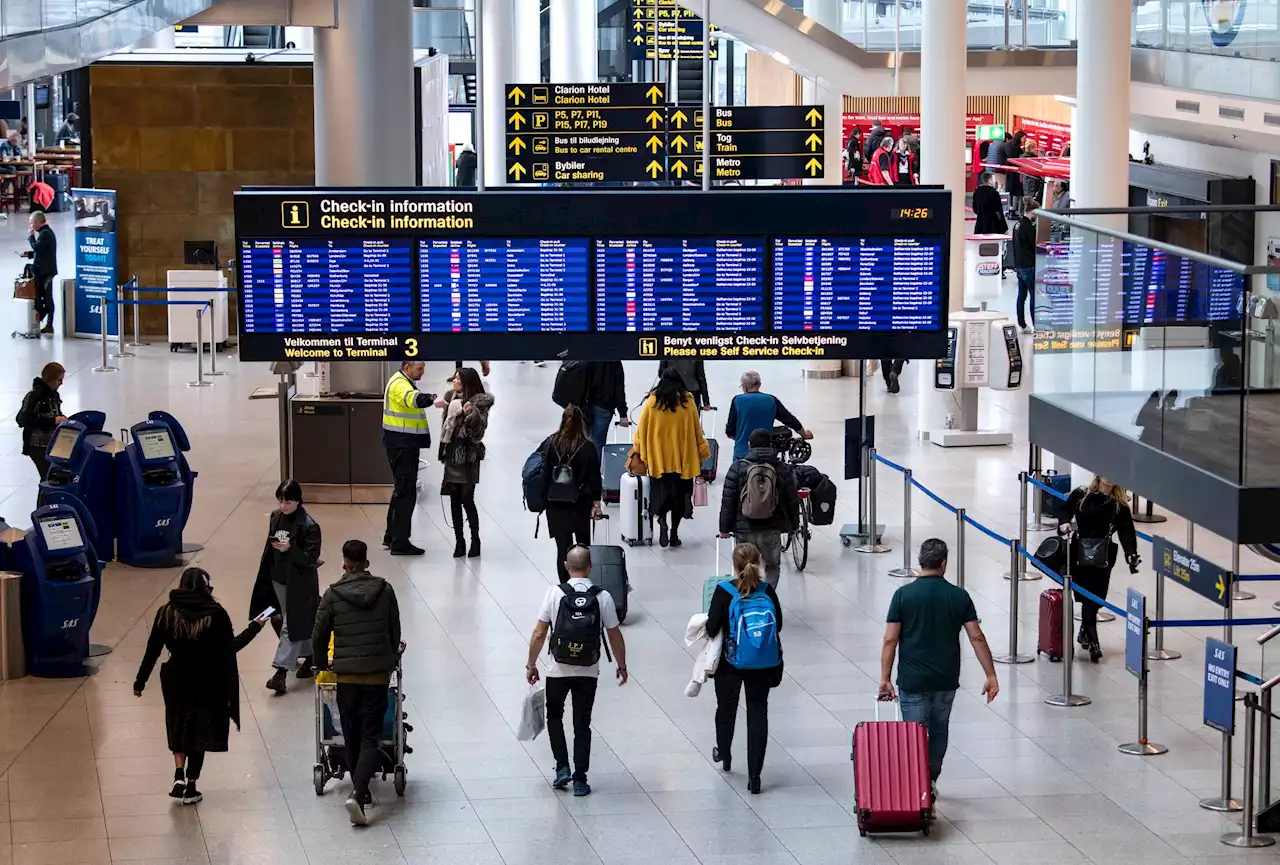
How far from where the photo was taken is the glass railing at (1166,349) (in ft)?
33.2

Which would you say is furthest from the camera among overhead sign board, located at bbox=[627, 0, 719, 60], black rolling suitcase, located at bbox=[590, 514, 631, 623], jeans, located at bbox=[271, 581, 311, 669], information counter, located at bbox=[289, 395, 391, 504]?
overhead sign board, located at bbox=[627, 0, 719, 60]

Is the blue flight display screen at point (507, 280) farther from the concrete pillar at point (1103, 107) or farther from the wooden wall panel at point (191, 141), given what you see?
the wooden wall panel at point (191, 141)

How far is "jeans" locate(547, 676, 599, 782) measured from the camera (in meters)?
11.0

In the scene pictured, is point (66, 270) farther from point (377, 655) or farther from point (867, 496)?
point (377, 655)

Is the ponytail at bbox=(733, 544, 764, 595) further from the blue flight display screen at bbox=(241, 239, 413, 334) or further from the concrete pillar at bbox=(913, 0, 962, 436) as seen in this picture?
the concrete pillar at bbox=(913, 0, 962, 436)

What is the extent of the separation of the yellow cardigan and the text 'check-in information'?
1034cm

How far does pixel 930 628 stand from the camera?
35.0ft

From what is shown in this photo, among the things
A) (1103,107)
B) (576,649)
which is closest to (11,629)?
(576,649)

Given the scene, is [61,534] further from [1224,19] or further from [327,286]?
[1224,19]

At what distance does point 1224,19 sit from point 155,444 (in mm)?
13398

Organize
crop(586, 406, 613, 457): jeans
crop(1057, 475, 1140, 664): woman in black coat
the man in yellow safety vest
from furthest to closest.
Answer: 1. crop(586, 406, 613, 457): jeans
2. the man in yellow safety vest
3. crop(1057, 475, 1140, 664): woman in black coat

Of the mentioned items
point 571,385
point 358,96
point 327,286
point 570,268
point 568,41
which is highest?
point 568,41

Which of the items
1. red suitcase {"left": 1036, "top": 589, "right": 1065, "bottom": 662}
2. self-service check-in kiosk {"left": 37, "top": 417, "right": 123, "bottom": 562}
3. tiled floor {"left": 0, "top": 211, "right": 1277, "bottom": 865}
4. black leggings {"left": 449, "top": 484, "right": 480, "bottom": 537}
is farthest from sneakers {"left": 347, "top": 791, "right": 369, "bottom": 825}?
self-service check-in kiosk {"left": 37, "top": 417, "right": 123, "bottom": 562}

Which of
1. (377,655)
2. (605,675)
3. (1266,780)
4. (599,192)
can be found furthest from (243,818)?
(1266,780)
